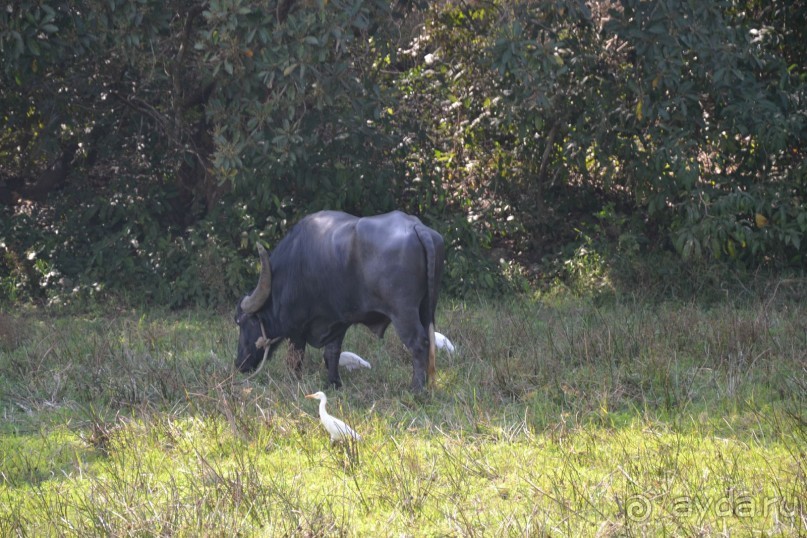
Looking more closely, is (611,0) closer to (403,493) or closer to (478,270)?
(478,270)

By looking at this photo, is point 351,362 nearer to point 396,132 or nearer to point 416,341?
point 416,341

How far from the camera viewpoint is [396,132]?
34.3 feet

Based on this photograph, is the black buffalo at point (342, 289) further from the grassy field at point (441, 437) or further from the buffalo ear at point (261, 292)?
the grassy field at point (441, 437)

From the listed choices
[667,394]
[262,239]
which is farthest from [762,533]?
[262,239]

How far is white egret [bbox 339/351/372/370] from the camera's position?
6.78 metres

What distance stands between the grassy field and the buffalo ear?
419 millimetres

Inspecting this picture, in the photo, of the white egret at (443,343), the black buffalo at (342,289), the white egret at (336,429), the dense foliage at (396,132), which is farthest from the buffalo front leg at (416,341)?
the dense foliage at (396,132)

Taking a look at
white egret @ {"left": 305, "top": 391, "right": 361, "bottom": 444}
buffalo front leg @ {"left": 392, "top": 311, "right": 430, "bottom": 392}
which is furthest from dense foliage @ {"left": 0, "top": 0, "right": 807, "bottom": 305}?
white egret @ {"left": 305, "top": 391, "right": 361, "bottom": 444}

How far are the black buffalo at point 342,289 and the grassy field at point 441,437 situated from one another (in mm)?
229

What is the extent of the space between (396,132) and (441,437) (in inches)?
229

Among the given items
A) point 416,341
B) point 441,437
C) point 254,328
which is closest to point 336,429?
point 441,437

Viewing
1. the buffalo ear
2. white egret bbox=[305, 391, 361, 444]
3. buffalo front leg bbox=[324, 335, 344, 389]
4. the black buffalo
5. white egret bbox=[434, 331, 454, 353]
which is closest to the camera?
white egret bbox=[305, 391, 361, 444]

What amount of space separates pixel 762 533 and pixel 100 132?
9.02 meters

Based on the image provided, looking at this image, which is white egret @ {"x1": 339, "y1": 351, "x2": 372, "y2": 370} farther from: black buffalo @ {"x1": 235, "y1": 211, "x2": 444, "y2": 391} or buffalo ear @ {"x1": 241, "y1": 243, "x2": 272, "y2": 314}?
buffalo ear @ {"x1": 241, "y1": 243, "x2": 272, "y2": 314}
